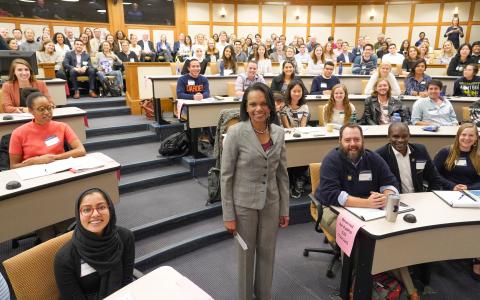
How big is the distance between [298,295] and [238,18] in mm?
11462

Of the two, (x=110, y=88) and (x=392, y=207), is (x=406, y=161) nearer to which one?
(x=392, y=207)

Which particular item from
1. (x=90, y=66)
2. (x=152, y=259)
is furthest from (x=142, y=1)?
(x=152, y=259)

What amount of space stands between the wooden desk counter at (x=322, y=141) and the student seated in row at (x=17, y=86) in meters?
2.68

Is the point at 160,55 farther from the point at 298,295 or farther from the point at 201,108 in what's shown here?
the point at 298,295

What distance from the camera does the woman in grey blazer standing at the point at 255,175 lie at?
187cm

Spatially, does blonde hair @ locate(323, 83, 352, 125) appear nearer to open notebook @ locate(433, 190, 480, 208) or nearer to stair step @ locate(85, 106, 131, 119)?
open notebook @ locate(433, 190, 480, 208)

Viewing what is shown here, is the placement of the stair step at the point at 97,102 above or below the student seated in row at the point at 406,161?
above

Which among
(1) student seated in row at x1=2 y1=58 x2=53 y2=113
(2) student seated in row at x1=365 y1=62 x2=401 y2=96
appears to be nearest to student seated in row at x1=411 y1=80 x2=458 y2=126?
(2) student seated in row at x1=365 y1=62 x2=401 y2=96

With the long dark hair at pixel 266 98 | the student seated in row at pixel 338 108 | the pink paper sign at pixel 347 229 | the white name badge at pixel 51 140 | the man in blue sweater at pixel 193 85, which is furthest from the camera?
the man in blue sweater at pixel 193 85

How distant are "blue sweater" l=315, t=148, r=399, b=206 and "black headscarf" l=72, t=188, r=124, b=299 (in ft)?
4.43

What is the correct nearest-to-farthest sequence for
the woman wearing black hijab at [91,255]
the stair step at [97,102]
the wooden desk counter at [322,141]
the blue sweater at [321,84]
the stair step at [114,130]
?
1. the woman wearing black hijab at [91,255]
2. the wooden desk counter at [322,141]
3. the stair step at [114,130]
4. the blue sweater at [321,84]
5. the stair step at [97,102]

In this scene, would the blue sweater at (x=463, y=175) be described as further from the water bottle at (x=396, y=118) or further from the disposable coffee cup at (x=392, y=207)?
the water bottle at (x=396, y=118)

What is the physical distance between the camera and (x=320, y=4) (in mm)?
12391

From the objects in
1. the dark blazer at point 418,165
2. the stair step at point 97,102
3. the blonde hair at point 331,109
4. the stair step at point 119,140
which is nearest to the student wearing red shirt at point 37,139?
the stair step at point 119,140
